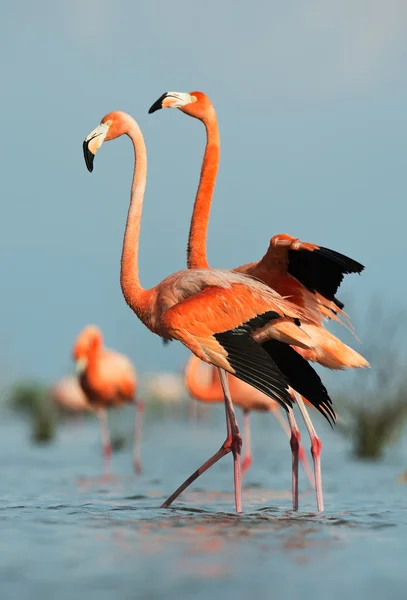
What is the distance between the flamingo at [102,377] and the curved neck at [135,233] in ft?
22.8

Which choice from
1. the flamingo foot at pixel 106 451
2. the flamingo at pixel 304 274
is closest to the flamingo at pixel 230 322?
the flamingo at pixel 304 274

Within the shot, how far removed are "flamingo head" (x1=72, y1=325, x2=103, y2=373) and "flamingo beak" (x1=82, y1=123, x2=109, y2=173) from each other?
7.54 metres

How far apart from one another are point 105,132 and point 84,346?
7.61 metres

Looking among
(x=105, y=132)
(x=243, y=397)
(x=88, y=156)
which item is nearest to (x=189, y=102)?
(x=105, y=132)

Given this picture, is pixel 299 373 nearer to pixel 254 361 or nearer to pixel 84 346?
pixel 254 361

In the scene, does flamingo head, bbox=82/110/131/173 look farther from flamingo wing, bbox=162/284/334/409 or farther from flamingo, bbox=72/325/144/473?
flamingo, bbox=72/325/144/473

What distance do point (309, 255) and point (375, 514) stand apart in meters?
1.78

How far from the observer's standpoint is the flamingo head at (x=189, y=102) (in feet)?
25.6

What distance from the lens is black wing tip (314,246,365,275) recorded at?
6160 millimetres

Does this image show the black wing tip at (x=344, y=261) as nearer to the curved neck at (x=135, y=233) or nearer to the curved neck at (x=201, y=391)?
the curved neck at (x=135, y=233)

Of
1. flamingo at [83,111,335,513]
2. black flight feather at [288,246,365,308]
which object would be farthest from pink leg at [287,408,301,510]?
black flight feather at [288,246,365,308]

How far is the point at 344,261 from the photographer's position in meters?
6.18

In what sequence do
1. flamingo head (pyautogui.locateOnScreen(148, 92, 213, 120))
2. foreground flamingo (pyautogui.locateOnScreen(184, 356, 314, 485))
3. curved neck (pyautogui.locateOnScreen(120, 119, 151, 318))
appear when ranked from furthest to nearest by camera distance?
foreground flamingo (pyautogui.locateOnScreen(184, 356, 314, 485)) → flamingo head (pyautogui.locateOnScreen(148, 92, 213, 120)) → curved neck (pyautogui.locateOnScreen(120, 119, 151, 318))

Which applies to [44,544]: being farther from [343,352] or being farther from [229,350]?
[343,352]
